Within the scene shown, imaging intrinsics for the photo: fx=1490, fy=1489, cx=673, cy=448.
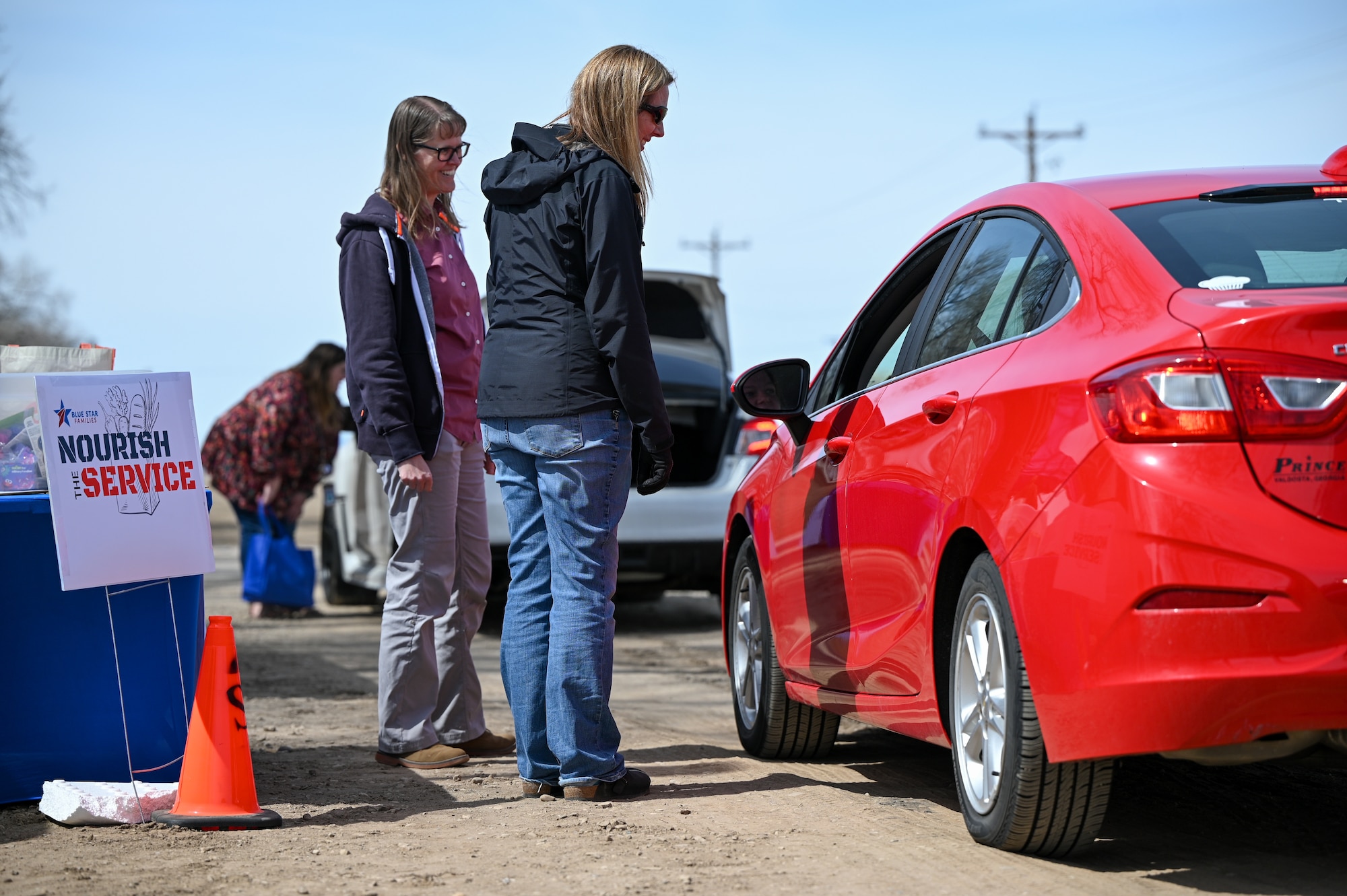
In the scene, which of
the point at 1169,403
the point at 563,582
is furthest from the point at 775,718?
the point at 1169,403

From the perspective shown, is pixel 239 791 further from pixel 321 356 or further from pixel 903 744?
pixel 321 356

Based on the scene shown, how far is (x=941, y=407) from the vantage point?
3561mm

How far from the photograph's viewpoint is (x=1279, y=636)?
2701mm

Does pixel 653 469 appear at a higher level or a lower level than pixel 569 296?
lower

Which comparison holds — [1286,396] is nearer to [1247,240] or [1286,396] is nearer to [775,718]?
[1247,240]

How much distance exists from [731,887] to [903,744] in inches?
85.3

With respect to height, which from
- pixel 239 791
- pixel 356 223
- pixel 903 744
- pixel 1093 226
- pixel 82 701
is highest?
pixel 356 223

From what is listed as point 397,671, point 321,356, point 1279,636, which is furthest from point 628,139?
point 321,356

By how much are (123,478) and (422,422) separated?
111 centimetres

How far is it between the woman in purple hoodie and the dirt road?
272mm

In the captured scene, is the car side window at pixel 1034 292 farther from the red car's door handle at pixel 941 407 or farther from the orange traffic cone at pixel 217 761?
the orange traffic cone at pixel 217 761

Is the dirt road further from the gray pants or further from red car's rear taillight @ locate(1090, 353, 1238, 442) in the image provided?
red car's rear taillight @ locate(1090, 353, 1238, 442)

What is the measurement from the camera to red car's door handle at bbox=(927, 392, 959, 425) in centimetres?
→ 351

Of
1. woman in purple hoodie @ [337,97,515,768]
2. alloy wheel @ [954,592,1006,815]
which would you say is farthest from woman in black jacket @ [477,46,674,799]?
alloy wheel @ [954,592,1006,815]
